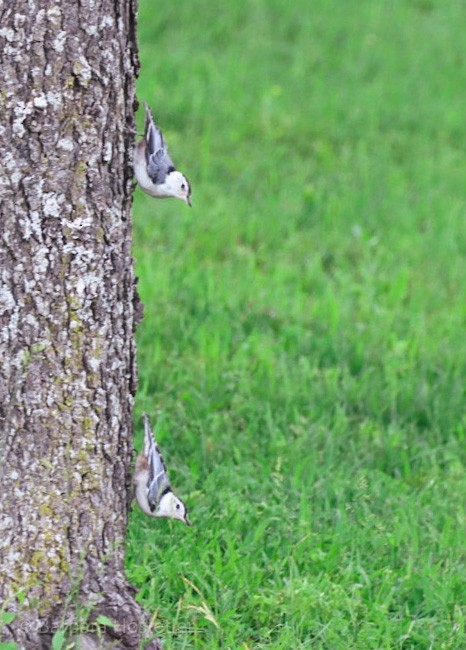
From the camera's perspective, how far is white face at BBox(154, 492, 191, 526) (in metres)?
3.68

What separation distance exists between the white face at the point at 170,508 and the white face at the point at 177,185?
1.01 meters

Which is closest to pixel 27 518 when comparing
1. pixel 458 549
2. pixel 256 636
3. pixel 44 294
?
pixel 44 294

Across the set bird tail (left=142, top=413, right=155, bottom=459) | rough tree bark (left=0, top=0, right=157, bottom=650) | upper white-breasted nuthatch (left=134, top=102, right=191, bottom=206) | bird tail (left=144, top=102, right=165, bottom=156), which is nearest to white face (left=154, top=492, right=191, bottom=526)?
bird tail (left=142, top=413, right=155, bottom=459)

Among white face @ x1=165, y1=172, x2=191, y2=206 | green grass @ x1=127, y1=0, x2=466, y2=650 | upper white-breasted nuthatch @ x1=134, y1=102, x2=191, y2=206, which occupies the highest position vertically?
upper white-breasted nuthatch @ x1=134, y1=102, x2=191, y2=206

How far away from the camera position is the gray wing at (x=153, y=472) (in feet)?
11.8

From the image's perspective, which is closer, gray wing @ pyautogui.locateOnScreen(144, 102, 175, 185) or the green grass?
gray wing @ pyautogui.locateOnScreen(144, 102, 175, 185)

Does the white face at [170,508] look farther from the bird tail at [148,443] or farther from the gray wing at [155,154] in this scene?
the gray wing at [155,154]

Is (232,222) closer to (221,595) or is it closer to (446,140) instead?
(446,140)

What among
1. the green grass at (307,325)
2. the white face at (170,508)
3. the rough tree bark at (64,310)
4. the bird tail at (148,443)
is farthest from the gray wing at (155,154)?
the green grass at (307,325)

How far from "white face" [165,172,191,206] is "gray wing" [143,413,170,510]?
0.78m

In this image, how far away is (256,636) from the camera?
364 cm

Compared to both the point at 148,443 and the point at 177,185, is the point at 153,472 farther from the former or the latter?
the point at 177,185

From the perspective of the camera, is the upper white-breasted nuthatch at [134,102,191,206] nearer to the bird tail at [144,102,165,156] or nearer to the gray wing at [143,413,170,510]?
the bird tail at [144,102,165,156]

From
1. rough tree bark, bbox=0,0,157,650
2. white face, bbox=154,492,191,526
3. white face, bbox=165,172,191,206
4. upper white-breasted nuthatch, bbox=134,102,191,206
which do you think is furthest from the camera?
white face, bbox=165,172,191,206
